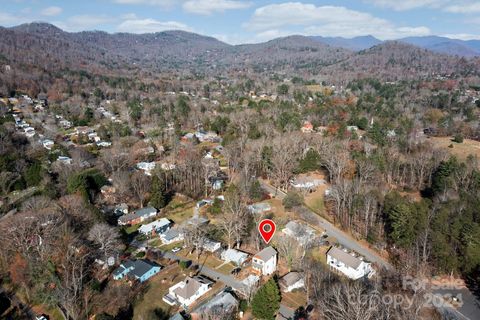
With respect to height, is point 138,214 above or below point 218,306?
below

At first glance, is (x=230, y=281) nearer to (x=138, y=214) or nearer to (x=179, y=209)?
(x=179, y=209)

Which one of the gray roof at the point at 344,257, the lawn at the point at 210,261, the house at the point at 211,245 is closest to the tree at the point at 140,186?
the lawn at the point at 210,261

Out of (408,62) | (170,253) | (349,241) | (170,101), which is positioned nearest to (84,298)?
(170,253)

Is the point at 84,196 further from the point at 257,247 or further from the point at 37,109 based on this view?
the point at 37,109

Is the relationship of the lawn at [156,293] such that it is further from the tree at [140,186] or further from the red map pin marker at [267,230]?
the tree at [140,186]

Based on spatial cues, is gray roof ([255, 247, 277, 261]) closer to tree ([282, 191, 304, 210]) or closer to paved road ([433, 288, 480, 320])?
tree ([282, 191, 304, 210])

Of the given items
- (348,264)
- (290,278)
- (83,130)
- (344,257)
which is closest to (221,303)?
(290,278)
